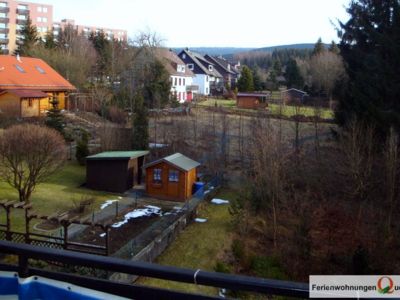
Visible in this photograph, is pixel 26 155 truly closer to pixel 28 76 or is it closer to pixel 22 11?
pixel 28 76

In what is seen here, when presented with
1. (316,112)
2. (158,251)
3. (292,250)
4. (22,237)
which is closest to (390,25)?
(316,112)

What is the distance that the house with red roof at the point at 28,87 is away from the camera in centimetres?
3300

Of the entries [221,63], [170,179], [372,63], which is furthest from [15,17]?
[372,63]

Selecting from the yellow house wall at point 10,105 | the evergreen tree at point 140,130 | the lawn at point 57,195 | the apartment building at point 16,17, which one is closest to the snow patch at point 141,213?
the lawn at point 57,195

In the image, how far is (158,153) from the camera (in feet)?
91.9

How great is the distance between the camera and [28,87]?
36031 millimetres

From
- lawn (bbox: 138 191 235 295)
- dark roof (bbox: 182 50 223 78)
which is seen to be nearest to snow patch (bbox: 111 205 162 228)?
lawn (bbox: 138 191 235 295)

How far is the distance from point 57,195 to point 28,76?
2043cm

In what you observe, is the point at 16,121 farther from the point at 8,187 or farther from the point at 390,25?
the point at 390,25

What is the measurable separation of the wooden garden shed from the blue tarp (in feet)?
67.4

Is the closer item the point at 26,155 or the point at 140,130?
the point at 26,155

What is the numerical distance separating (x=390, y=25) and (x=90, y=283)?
24968mm

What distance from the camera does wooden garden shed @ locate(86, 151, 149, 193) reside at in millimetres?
22812

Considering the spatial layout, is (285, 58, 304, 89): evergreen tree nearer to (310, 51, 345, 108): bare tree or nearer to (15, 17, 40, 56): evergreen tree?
(310, 51, 345, 108): bare tree
